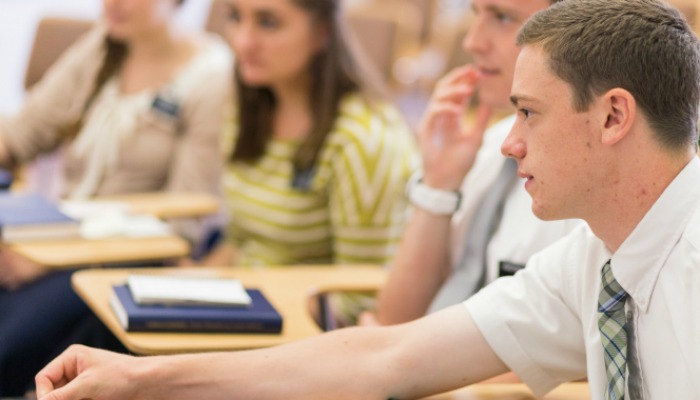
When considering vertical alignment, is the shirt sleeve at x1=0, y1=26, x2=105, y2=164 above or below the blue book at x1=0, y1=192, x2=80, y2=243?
above

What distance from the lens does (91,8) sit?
6645mm

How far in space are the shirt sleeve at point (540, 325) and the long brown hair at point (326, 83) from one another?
1.22 m

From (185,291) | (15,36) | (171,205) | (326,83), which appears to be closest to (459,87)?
(326,83)

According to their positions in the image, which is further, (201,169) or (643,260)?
(201,169)

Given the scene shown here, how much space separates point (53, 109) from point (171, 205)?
78cm

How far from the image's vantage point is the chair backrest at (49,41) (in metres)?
3.75

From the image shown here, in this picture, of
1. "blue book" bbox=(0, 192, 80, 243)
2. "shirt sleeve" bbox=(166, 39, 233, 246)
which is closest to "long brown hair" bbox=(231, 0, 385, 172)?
"shirt sleeve" bbox=(166, 39, 233, 246)

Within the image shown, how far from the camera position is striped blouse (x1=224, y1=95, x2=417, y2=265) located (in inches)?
102

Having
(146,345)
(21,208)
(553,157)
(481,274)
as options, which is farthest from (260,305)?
(21,208)

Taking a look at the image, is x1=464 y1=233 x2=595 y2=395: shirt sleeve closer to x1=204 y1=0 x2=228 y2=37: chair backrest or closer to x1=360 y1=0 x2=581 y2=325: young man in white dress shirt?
x1=360 y1=0 x2=581 y2=325: young man in white dress shirt

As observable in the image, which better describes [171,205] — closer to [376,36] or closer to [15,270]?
[15,270]

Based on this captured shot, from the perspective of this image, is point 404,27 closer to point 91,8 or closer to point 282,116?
point 91,8

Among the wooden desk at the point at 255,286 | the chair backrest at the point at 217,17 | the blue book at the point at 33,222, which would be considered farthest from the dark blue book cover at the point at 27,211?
the chair backrest at the point at 217,17

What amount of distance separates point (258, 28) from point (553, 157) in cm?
159
